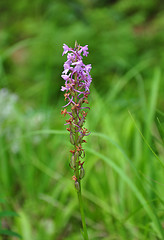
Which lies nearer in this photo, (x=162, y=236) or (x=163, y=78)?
(x=162, y=236)

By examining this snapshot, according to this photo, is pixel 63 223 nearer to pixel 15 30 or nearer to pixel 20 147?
pixel 20 147

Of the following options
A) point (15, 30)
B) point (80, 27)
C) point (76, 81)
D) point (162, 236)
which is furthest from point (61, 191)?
point (15, 30)

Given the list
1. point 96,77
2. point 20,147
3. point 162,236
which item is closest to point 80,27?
point 96,77

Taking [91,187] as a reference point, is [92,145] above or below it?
above

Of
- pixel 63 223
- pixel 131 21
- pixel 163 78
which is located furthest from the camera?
pixel 131 21

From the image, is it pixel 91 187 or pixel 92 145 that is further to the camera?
pixel 92 145

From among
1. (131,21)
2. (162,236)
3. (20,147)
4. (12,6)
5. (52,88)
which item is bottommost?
(162,236)

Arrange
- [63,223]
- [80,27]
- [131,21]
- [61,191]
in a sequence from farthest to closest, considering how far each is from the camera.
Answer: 1. [131,21]
2. [80,27]
3. [61,191]
4. [63,223]

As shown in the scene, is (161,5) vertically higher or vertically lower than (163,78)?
higher
